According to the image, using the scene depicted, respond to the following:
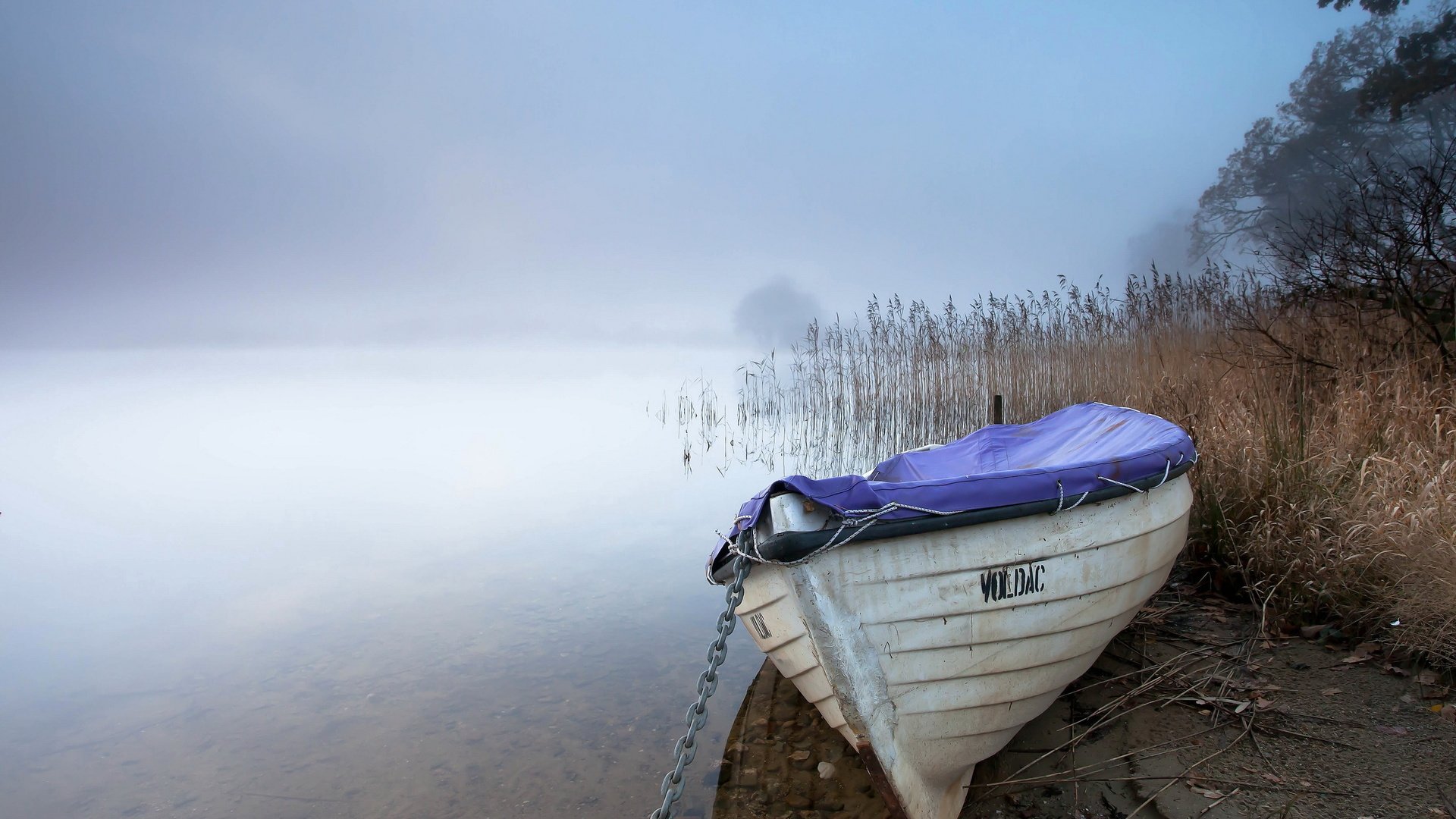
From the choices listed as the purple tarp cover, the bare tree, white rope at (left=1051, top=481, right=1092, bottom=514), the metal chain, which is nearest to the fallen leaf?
the purple tarp cover

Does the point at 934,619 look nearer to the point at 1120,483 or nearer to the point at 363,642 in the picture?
the point at 1120,483

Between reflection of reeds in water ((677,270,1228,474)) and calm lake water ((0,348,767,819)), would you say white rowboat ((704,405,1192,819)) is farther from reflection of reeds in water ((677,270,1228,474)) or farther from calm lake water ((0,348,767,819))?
reflection of reeds in water ((677,270,1228,474))

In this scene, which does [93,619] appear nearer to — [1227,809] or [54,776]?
[54,776]

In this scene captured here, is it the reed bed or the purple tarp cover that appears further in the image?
the reed bed

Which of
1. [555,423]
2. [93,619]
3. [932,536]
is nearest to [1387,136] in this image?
[555,423]

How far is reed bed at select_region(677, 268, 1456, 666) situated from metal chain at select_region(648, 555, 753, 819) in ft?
7.85

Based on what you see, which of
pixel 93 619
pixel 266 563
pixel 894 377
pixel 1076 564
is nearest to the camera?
pixel 1076 564

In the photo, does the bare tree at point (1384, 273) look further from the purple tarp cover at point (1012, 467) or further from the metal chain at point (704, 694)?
the metal chain at point (704, 694)

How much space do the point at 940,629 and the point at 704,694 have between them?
2.20 ft

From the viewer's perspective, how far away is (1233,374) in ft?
18.5

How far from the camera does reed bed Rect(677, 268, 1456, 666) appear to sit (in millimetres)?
2852

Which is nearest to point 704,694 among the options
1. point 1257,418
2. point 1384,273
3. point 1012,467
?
point 1012,467

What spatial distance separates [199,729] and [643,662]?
2.02 m

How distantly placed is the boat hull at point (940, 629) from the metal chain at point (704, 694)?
0.29 feet
